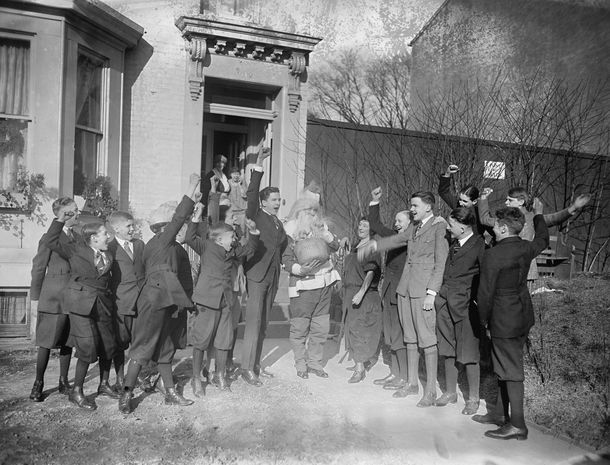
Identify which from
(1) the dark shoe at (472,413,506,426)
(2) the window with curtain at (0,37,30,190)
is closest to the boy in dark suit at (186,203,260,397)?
(1) the dark shoe at (472,413,506,426)

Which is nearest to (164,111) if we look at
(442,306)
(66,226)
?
(66,226)

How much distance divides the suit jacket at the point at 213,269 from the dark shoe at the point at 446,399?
7.07 feet

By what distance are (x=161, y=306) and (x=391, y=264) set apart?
2555mm

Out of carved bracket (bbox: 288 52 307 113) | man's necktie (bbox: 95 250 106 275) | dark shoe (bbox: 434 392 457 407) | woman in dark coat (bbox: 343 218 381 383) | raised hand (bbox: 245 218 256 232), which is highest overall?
carved bracket (bbox: 288 52 307 113)

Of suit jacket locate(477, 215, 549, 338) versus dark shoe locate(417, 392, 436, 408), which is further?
dark shoe locate(417, 392, 436, 408)

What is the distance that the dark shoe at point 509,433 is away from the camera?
4.49 m

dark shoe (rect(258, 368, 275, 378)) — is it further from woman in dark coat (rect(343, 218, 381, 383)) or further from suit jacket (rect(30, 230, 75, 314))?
suit jacket (rect(30, 230, 75, 314))

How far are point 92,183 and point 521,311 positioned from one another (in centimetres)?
667

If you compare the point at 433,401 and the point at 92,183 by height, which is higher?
the point at 92,183

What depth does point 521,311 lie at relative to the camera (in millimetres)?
4719

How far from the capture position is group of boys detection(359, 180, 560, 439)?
15.4ft

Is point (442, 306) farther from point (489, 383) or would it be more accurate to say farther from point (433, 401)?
point (489, 383)

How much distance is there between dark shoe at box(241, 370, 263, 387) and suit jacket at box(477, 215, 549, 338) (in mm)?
2341

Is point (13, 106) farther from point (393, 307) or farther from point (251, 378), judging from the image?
point (393, 307)
